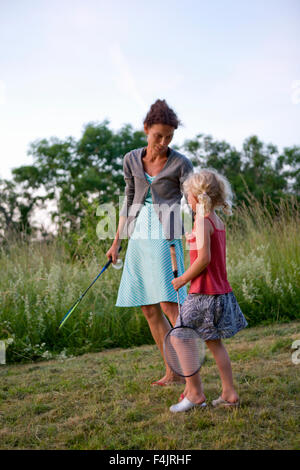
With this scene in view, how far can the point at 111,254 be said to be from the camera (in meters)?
3.32

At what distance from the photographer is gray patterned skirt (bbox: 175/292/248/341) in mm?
2545

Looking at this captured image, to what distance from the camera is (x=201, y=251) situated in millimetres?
2527

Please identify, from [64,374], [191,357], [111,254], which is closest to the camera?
[191,357]

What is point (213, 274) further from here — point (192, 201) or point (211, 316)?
point (192, 201)

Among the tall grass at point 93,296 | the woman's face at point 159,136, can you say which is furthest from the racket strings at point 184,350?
the tall grass at point 93,296

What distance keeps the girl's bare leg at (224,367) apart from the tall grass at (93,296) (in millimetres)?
2192

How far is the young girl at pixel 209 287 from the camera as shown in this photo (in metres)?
2.55

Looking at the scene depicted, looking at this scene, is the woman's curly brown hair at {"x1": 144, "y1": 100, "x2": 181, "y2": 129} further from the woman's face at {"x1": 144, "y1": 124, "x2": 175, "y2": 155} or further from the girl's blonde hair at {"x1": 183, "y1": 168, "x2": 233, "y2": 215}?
the girl's blonde hair at {"x1": 183, "y1": 168, "x2": 233, "y2": 215}

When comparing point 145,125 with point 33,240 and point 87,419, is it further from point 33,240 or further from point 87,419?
point 33,240

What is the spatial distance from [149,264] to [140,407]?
35.6 inches

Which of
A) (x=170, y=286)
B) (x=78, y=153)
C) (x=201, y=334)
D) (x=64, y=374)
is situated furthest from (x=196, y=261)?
(x=78, y=153)

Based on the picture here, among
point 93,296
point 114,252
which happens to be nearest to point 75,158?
point 93,296
